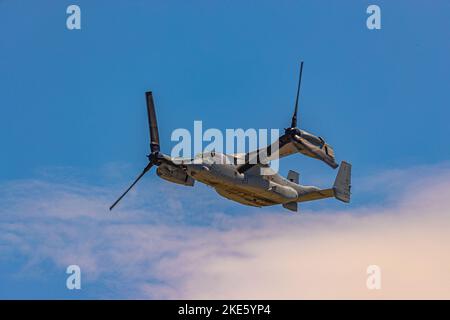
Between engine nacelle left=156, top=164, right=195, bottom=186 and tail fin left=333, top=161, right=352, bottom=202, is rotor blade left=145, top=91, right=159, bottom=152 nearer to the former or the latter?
engine nacelle left=156, top=164, right=195, bottom=186

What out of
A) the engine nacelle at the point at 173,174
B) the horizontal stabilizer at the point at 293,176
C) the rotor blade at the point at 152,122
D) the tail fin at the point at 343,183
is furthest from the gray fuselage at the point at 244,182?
the rotor blade at the point at 152,122

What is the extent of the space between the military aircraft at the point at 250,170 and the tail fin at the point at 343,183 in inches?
47.0

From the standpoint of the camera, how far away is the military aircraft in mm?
108125

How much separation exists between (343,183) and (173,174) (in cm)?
1986

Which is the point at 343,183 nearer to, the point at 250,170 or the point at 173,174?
the point at 250,170

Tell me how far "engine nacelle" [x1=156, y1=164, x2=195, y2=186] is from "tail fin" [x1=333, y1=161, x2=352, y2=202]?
54.9 ft

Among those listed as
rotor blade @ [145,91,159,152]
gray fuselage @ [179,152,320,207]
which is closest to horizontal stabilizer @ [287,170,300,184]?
gray fuselage @ [179,152,320,207]

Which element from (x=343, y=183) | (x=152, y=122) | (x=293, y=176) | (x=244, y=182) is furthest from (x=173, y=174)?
(x=343, y=183)

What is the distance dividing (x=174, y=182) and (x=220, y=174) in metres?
7.25

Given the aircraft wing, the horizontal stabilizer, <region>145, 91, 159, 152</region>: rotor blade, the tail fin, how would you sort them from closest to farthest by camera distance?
the aircraft wing, <region>145, 91, 159, 152</region>: rotor blade, the horizontal stabilizer, the tail fin

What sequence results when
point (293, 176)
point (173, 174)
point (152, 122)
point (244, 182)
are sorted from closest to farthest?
1. point (244, 182)
2. point (173, 174)
3. point (152, 122)
4. point (293, 176)

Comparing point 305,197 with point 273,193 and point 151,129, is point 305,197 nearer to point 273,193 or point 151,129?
point 273,193

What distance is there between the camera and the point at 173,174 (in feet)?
370
